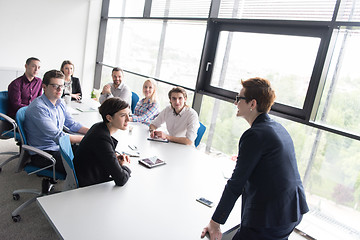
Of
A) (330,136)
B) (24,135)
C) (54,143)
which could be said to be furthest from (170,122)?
(330,136)

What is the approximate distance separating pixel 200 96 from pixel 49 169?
2.33 m

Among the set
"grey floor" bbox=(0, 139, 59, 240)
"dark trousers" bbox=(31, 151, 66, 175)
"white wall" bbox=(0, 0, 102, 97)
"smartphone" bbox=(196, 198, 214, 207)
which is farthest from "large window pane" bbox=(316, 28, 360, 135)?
"white wall" bbox=(0, 0, 102, 97)

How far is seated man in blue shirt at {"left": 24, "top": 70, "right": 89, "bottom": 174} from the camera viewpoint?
2.36m

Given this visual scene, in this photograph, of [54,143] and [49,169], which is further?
[54,143]

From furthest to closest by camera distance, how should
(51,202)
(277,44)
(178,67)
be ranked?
(178,67) → (277,44) → (51,202)

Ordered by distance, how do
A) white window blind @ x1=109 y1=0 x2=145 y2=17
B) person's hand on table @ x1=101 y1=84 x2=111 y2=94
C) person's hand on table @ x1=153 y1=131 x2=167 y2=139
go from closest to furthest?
1. person's hand on table @ x1=153 y1=131 x2=167 y2=139
2. person's hand on table @ x1=101 y1=84 x2=111 y2=94
3. white window blind @ x1=109 y1=0 x2=145 y2=17

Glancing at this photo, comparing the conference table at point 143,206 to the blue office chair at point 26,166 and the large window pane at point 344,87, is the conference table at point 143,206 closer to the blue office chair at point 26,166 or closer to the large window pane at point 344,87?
the blue office chair at point 26,166

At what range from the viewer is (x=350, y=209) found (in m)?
2.67

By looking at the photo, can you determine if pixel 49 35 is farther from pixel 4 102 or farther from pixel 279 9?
pixel 279 9

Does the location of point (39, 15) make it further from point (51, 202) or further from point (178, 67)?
point (51, 202)

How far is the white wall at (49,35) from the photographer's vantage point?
5.14 metres

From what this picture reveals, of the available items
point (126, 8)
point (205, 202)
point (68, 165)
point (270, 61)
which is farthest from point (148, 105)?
point (126, 8)

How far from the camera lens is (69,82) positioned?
13.9 feet

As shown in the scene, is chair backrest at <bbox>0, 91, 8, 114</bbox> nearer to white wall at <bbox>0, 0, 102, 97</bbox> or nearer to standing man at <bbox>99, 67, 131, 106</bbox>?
standing man at <bbox>99, 67, 131, 106</bbox>
